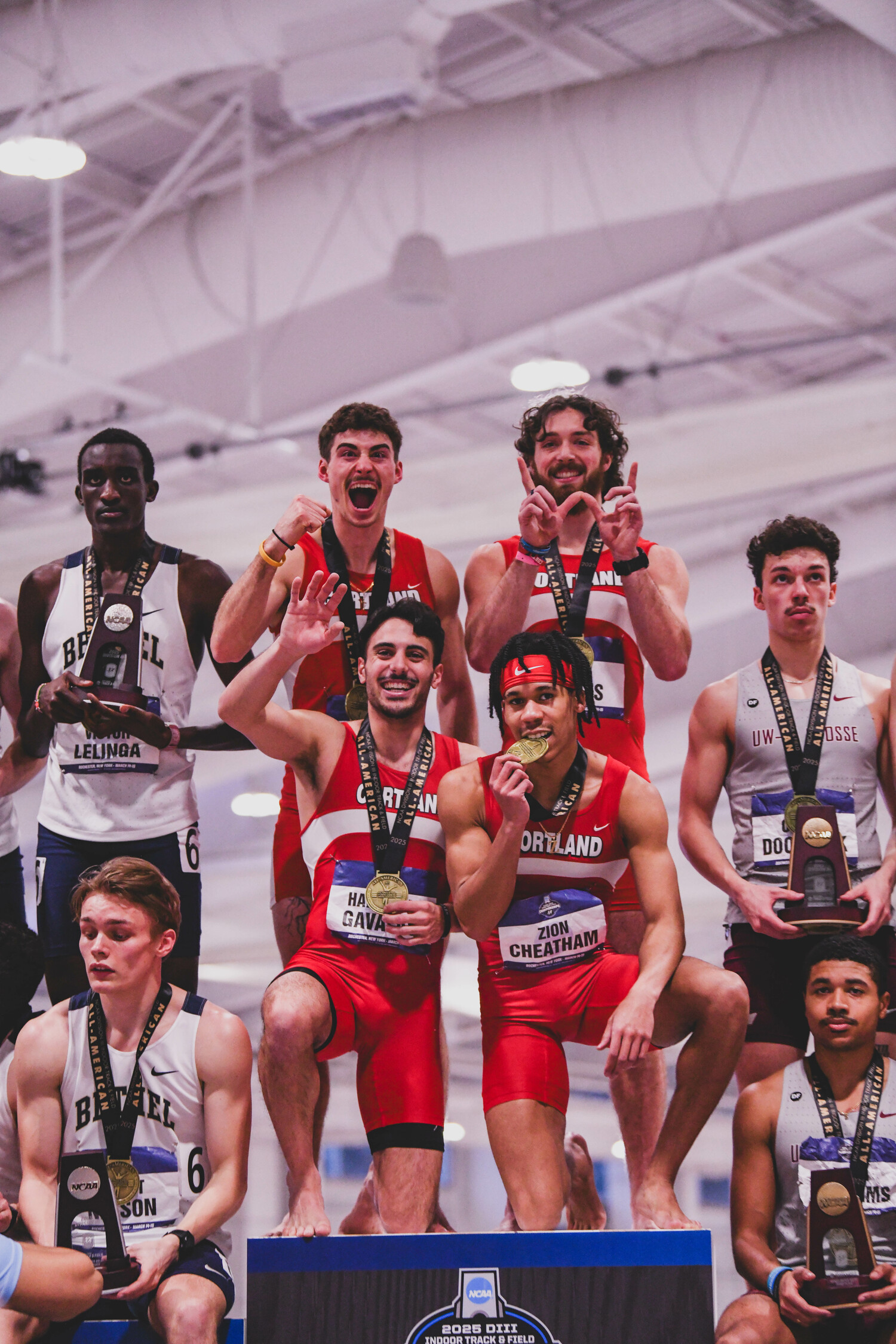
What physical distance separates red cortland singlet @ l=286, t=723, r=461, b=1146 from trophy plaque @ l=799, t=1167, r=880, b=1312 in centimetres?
97

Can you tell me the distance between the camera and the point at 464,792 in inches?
156

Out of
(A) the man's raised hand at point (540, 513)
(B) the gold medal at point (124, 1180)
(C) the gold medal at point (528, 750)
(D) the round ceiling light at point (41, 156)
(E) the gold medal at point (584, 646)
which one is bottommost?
(B) the gold medal at point (124, 1180)

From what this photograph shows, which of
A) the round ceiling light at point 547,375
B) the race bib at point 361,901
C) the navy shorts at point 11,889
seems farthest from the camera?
the round ceiling light at point 547,375

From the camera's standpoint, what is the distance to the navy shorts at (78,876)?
4164 mm

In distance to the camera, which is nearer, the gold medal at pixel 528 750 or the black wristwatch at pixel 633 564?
the gold medal at pixel 528 750

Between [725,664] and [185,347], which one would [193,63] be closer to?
[185,347]

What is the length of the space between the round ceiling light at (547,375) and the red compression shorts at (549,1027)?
6.92m

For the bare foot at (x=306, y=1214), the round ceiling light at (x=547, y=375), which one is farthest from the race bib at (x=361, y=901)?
the round ceiling light at (x=547, y=375)

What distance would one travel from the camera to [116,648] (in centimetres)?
423

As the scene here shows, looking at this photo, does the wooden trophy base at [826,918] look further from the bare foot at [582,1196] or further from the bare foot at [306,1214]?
the bare foot at [306,1214]

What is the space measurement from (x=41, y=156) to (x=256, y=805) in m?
5.09

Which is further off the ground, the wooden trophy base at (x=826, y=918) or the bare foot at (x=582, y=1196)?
the wooden trophy base at (x=826, y=918)

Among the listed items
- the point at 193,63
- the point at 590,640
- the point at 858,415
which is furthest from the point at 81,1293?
the point at 858,415

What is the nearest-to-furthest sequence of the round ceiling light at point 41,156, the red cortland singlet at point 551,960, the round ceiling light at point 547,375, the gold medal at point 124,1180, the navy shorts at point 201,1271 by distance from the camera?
the navy shorts at point 201,1271 < the gold medal at point 124,1180 < the red cortland singlet at point 551,960 < the round ceiling light at point 41,156 < the round ceiling light at point 547,375
